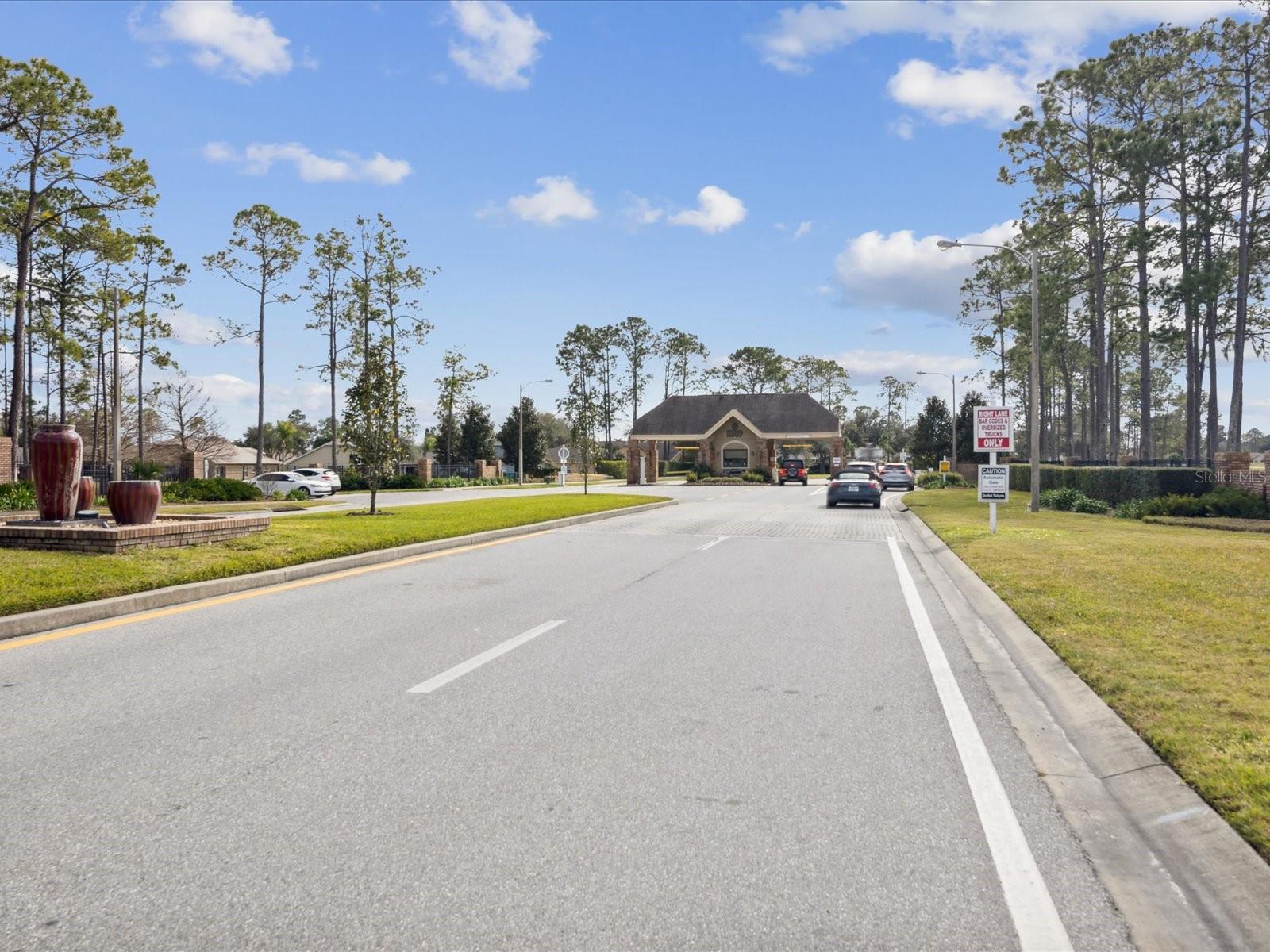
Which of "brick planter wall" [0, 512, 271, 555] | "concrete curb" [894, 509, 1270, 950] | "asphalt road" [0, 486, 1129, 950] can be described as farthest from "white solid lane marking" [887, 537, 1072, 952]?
"brick planter wall" [0, 512, 271, 555]

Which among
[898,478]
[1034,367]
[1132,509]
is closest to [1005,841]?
[1034,367]

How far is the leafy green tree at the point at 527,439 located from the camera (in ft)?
255

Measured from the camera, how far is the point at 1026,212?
139 feet

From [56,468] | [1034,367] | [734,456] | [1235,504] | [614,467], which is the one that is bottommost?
[1235,504]

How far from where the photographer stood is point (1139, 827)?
3.80 meters

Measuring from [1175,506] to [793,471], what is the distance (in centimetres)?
3455

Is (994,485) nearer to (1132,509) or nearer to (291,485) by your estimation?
(1132,509)

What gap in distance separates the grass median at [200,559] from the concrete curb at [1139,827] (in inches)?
324

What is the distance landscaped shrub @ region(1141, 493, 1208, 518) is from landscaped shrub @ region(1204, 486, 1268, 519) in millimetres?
188

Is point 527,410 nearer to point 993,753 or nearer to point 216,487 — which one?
point 216,487

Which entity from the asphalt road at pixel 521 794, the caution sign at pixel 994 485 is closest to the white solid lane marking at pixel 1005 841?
the asphalt road at pixel 521 794

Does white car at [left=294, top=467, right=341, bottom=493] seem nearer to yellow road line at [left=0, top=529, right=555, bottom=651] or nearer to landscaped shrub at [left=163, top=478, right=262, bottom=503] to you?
landscaped shrub at [left=163, top=478, right=262, bottom=503]

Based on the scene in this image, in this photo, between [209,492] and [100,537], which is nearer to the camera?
[100,537]

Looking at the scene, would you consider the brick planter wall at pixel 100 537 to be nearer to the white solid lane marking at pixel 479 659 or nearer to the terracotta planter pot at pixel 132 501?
the terracotta planter pot at pixel 132 501
